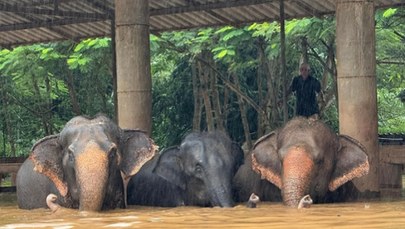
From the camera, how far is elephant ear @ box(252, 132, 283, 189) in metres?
10.7

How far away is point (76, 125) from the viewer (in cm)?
1001

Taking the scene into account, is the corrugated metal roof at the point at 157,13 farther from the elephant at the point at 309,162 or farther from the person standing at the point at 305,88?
the elephant at the point at 309,162

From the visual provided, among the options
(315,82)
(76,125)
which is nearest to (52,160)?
(76,125)

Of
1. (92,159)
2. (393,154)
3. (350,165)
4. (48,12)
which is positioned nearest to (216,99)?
(48,12)

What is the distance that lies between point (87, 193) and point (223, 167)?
1.71 metres

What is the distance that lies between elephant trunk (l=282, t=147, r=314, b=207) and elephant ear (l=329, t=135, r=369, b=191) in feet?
2.46

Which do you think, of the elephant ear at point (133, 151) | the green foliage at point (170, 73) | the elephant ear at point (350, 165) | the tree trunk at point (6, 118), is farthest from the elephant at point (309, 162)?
the tree trunk at point (6, 118)

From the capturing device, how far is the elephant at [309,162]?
9.82 m

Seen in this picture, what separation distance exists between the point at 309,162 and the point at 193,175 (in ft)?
4.46

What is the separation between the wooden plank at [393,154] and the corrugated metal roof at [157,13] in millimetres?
3364

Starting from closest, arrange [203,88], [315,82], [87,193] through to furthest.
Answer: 1. [87,193]
2. [315,82]
3. [203,88]

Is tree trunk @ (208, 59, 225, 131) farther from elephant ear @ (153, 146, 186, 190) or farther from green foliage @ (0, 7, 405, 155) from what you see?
elephant ear @ (153, 146, 186, 190)

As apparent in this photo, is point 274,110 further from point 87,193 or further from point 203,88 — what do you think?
point 87,193

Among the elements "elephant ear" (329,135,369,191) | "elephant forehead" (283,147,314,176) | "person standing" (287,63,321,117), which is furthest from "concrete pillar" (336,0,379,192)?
"person standing" (287,63,321,117)
